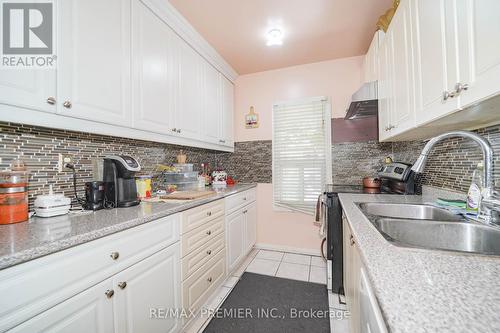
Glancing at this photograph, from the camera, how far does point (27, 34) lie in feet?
3.03

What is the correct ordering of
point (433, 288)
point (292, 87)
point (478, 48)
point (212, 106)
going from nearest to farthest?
point (433, 288) < point (478, 48) < point (212, 106) < point (292, 87)

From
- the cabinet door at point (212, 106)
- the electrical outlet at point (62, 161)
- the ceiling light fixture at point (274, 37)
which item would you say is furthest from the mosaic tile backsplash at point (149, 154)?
the ceiling light fixture at point (274, 37)

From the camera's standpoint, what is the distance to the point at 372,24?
184 cm

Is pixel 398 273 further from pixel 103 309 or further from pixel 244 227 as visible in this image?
pixel 244 227

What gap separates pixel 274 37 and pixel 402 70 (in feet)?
3.83

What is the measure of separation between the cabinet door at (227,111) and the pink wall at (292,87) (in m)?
0.16

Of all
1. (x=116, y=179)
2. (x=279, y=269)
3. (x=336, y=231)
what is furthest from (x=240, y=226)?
(x=116, y=179)

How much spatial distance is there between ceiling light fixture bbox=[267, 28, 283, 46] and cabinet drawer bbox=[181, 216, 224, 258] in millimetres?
1774

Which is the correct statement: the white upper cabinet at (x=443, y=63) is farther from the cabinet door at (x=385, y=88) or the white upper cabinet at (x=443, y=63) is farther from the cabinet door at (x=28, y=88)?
the cabinet door at (x=28, y=88)

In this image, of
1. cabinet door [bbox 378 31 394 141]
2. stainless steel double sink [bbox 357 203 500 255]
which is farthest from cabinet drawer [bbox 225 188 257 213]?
cabinet door [bbox 378 31 394 141]

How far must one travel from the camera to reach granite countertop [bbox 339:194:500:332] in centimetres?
33

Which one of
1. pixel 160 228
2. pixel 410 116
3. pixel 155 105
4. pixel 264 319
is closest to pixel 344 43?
pixel 410 116

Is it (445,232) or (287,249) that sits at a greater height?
(445,232)

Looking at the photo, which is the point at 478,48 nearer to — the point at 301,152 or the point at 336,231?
the point at 336,231
